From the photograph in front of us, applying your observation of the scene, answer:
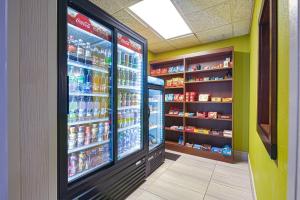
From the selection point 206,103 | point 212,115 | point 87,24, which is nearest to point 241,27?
point 206,103

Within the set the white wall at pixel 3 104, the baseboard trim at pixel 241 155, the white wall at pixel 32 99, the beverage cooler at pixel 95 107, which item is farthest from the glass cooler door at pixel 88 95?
the baseboard trim at pixel 241 155

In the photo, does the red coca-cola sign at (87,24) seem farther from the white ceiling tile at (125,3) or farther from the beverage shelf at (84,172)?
the beverage shelf at (84,172)

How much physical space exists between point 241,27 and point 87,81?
9.66ft

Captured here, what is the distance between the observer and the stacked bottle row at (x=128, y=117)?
205 centimetres

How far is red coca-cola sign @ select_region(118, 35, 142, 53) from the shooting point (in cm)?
194

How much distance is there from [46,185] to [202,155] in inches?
Answer: 115

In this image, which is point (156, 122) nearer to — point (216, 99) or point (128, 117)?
point (128, 117)

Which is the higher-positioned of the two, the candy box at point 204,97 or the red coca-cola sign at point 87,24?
the red coca-cola sign at point 87,24

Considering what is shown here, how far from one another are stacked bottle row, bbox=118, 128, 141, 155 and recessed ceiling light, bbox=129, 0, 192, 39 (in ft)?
6.20

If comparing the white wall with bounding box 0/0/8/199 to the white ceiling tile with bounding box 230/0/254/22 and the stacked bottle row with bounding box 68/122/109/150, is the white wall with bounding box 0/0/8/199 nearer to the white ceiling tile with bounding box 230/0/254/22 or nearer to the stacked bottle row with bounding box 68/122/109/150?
the stacked bottle row with bounding box 68/122/109/150

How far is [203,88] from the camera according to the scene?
3.54m

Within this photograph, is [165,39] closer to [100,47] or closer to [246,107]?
[100,47]

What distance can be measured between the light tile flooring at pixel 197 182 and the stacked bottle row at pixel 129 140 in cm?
55

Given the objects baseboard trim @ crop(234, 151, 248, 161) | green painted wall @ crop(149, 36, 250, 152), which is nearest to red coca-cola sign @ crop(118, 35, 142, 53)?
green painted wall @ crop(149, 36, 250, 152)
